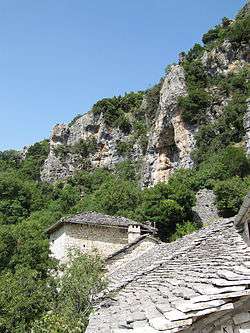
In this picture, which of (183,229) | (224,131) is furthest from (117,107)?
(183,229)

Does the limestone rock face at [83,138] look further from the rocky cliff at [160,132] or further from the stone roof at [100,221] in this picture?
Answer: the stone roof at [100,221]

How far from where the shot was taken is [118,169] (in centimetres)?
6731

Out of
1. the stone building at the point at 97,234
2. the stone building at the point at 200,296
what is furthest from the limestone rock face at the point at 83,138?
the stone building at the point at 200,296

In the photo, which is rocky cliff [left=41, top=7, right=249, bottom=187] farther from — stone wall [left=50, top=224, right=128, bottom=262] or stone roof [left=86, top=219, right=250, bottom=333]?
stone roof [left=86, top=219, right=250, bottom=333]

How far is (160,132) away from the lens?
190 ft

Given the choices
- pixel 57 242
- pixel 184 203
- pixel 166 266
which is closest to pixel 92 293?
pixel 166 266

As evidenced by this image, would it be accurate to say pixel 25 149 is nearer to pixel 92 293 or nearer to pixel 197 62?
pixel 197 62

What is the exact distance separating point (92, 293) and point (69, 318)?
1851mm

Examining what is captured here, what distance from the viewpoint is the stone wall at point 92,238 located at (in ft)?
90.1

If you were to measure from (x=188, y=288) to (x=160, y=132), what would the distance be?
2047 inches

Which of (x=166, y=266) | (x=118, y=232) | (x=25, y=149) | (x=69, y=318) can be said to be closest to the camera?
(x=166, y=266)

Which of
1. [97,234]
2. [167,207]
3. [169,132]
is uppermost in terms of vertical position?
[169,132]

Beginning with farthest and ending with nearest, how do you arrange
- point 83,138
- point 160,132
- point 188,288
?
1. point 83,138
2. point 160,132
3. point 188,288

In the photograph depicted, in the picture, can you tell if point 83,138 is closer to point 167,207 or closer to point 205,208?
point 205,208
